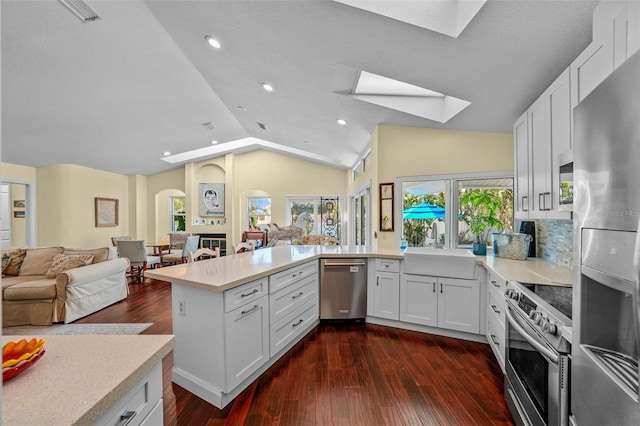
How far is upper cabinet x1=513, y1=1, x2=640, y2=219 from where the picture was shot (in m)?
1.45

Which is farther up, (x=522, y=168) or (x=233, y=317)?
(x=522, y=168)

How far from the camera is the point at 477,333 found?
2.97m

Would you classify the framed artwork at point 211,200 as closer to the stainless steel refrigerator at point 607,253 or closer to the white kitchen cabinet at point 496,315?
the white kitchen cabinet at point 496,315

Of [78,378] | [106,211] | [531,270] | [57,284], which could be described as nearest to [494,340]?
[531,270]

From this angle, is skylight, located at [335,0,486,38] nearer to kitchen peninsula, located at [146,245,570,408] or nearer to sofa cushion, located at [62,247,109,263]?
kitchen peninsula, located at [146,245,570,408]

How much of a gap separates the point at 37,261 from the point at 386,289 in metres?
4.62

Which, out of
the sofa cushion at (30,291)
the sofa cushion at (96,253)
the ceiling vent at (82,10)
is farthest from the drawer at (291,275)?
the sofa cushion at (96,253)

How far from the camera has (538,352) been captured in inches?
64.1

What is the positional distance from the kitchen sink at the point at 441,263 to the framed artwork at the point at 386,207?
34.2 inches

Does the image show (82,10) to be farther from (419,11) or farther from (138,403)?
(138,403)

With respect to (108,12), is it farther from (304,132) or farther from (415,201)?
(415,201)

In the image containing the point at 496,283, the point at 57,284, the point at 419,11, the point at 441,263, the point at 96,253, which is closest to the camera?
the point at 419,11

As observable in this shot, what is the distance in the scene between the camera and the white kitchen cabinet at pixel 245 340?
2.12 m

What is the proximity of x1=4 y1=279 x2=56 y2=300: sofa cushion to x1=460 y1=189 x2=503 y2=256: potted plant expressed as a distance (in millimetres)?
4885
